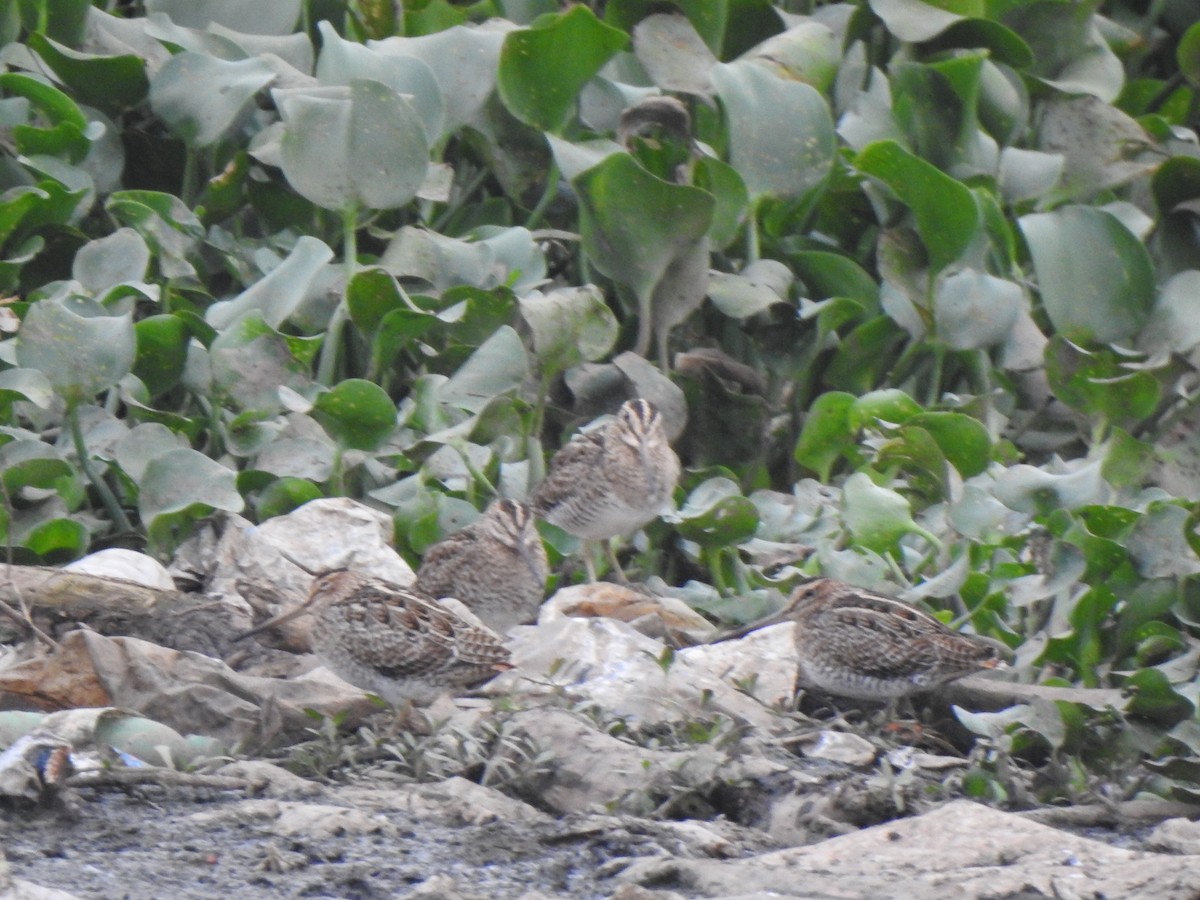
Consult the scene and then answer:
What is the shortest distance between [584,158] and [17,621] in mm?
3438

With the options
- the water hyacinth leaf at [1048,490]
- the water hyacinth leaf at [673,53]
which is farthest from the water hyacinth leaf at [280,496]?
the water hyacinth leaf at [673,53]

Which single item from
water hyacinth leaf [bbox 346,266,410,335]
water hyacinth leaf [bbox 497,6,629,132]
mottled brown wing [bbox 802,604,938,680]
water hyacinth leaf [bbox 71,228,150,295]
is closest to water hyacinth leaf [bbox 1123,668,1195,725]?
mottled brown wing [bbox 802,604,938,680]

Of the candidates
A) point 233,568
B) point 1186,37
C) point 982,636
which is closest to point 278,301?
point 233,568

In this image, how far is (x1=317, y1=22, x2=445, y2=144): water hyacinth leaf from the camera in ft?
26.7

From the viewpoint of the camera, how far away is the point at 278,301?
7418mm

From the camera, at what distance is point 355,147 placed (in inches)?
300

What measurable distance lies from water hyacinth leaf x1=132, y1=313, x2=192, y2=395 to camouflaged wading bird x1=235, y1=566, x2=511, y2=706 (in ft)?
6.37

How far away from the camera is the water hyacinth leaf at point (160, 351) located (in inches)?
285

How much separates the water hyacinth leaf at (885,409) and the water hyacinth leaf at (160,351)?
266 cm

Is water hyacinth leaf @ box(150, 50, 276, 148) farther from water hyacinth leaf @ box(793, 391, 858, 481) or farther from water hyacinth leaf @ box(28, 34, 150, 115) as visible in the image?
water hyacinth leaf @ box(793, 391, 858, 481)

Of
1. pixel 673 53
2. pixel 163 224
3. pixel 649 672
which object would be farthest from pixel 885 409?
pixel 163 224

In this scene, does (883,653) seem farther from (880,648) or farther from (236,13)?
(236,13)

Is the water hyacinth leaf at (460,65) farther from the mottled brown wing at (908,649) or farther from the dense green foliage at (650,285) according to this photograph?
the mottled brown wing at (908,649)

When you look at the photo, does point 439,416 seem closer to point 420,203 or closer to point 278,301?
point 278,301
